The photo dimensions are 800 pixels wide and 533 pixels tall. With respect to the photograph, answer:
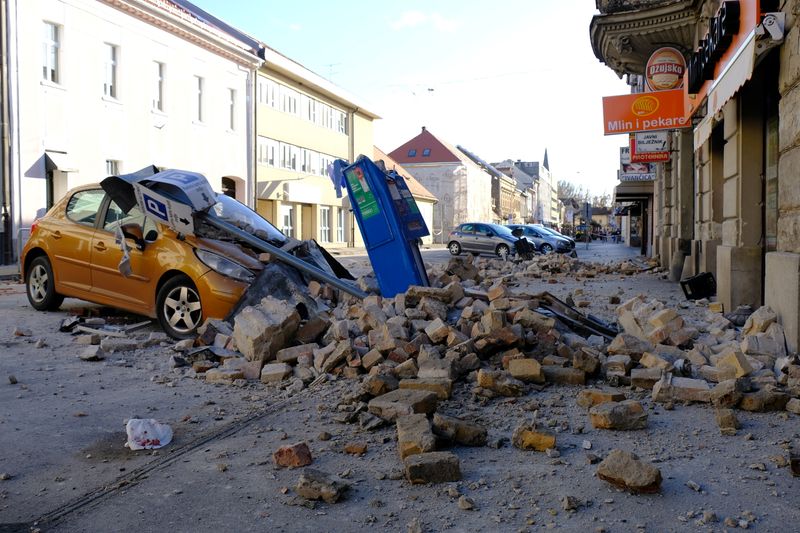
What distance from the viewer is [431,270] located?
10406 mm

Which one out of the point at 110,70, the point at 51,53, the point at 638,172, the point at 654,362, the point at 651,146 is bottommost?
the point at 654,362

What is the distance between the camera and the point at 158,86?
27562 mm

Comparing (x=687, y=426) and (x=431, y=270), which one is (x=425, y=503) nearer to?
(x=687, y=426)

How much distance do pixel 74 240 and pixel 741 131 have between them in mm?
8318

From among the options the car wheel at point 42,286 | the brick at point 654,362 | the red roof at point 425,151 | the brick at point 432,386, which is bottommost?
the brick at point 432,386

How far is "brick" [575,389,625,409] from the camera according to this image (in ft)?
15.5

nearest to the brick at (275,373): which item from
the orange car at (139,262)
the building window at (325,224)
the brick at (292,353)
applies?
the brick at (292,353)

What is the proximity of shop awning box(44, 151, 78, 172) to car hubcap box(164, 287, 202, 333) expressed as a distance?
55.4ft

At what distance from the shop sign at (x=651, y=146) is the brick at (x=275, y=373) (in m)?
13.5

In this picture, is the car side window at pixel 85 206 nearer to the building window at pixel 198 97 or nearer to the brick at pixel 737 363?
the brick at pixel 737 363

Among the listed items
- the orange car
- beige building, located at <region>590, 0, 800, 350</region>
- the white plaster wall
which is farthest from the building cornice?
the orange car

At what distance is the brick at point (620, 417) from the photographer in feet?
14.2

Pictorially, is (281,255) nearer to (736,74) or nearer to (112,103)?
(736,74)

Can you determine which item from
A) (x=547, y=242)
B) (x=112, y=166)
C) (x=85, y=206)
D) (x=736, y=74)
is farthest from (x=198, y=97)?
(x=736, y=74)
